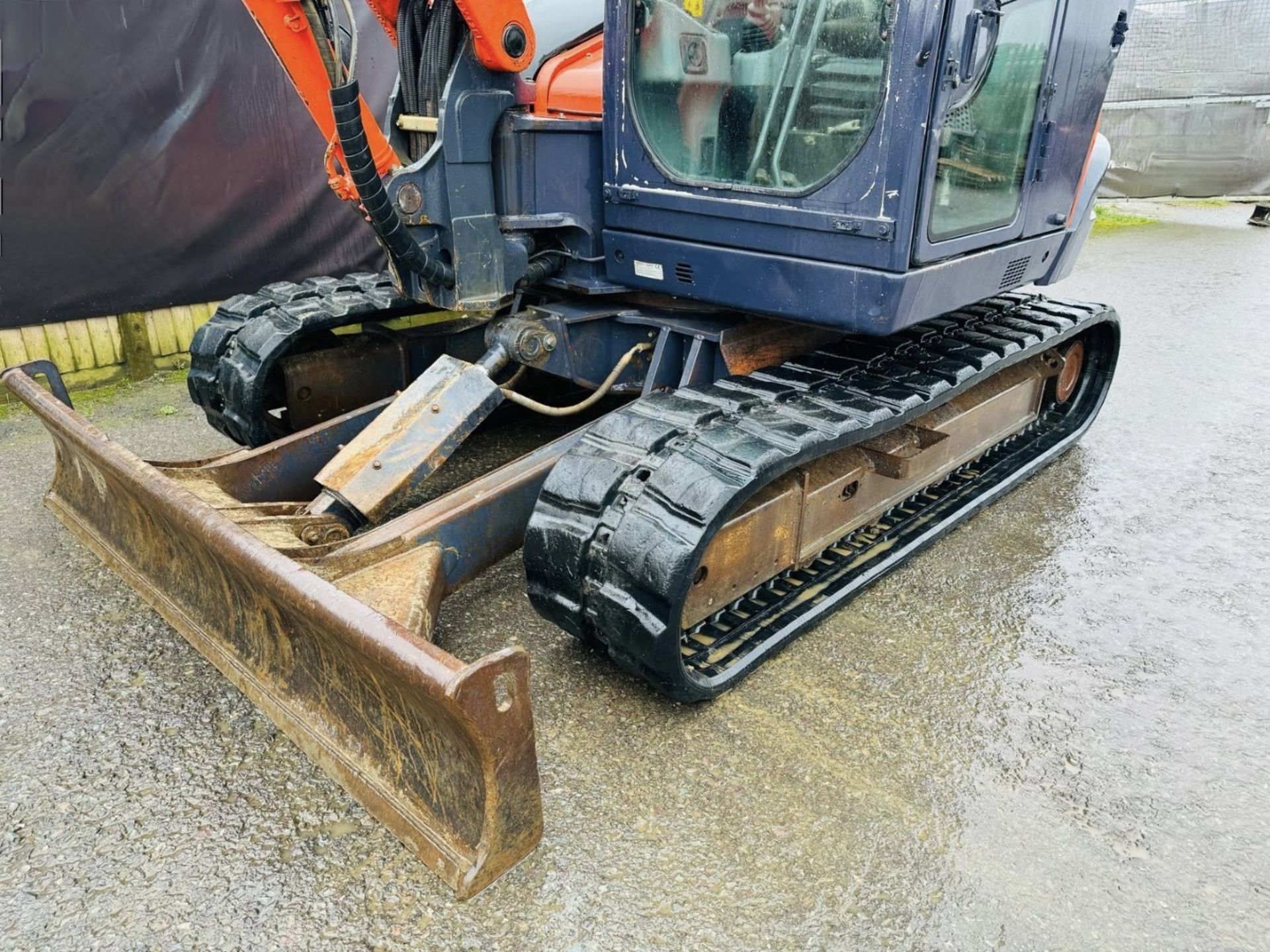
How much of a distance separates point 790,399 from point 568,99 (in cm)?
131

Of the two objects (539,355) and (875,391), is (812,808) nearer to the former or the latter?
(875,391)

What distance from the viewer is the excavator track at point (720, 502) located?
2.20 m

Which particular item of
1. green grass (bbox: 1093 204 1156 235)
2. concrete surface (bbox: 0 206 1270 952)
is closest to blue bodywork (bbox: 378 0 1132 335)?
concrete surface (bbox: 0 206 1270 952)

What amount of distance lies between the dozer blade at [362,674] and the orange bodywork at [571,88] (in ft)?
4.21

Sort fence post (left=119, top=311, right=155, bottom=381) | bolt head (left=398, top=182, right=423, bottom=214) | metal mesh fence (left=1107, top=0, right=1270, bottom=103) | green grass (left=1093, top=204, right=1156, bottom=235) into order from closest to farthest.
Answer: bolt head (left=398, top=182, right=423, bottom=214) < fence post (left=119, top=311, right=155, bottom=381) < green grass (left=1093, top=204, right=1156, bottom=235) < metal mesh fence (left=1107, top=0, right=1270, bottom=103)

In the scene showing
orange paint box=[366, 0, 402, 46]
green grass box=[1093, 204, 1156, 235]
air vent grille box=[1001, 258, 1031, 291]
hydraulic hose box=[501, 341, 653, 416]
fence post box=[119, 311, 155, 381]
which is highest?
orange paint box=[366, 0, 402, 46]

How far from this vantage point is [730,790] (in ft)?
7.14

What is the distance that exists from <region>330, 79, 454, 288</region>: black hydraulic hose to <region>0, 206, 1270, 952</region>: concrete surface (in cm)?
103

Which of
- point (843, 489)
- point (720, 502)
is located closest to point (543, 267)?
point (843, 489)

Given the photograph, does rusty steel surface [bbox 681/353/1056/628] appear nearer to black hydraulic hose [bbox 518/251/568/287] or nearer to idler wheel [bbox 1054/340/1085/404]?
idler wheel [bbox 1054/340/1085/404]

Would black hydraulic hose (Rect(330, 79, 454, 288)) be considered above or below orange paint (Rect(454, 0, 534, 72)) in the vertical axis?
below

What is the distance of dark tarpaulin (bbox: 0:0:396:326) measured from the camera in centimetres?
436

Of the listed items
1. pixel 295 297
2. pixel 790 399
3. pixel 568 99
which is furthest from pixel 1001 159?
pixel 295 297

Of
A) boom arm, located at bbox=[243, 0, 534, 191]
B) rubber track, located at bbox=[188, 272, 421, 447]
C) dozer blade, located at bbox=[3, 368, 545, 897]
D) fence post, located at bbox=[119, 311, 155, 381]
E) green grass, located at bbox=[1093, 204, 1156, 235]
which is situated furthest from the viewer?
green grass, located at bbox=[1093, 204, 1156, 235]
